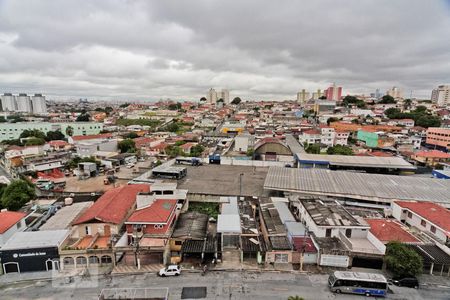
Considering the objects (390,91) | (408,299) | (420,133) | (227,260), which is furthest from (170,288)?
(390,91)

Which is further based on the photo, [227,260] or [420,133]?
[420,133]

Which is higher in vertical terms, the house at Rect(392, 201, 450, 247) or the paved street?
the house at Rect(392, 201, 450, 247)

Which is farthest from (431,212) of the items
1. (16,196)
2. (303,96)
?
(303,96)

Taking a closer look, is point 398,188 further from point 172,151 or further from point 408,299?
point 172,151

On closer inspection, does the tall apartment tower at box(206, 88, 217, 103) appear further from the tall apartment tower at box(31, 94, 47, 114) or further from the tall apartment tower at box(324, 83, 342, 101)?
the tall apartment tower at box(31, 94, 47, 114)

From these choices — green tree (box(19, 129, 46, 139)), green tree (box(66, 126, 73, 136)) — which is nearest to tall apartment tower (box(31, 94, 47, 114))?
green tree (box(66, 126, 73, 136))
